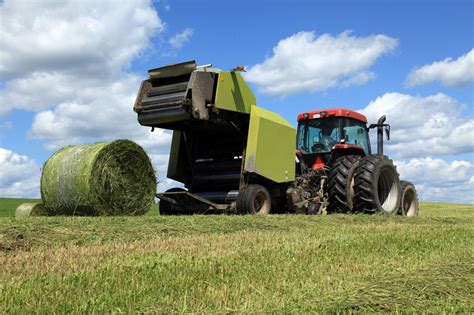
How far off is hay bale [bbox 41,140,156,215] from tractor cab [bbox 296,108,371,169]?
3668 millimetres

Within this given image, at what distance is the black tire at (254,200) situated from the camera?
848 cm

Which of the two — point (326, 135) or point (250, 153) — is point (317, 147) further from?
point (250, 153)

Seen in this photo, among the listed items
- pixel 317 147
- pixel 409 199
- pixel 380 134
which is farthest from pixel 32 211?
pixel 409 199

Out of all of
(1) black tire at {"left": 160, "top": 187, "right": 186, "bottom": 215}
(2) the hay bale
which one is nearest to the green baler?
(1) black tire at {"left": 160, "top": 187, "right": 186, "bottom": 215}

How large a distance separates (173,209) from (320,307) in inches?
281

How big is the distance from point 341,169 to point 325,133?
1.21m

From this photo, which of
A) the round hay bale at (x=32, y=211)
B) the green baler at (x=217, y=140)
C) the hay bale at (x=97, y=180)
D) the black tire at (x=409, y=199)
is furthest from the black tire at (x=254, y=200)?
the black tire at (x=409, y=199)

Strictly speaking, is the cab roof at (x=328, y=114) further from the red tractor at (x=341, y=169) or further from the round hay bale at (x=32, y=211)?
the round hay bale at (x=32, y=211)

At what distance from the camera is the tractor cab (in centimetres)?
1049

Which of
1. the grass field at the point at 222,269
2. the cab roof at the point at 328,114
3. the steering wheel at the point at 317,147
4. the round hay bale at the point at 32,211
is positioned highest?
the cab roof at the point at 328,114

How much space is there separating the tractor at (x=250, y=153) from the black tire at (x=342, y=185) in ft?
0.06

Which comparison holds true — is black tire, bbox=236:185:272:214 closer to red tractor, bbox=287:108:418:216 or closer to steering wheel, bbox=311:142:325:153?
red tractor, bbox=287:108:418:216

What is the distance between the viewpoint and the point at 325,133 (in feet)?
35.0

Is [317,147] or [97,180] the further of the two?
[317,147]
